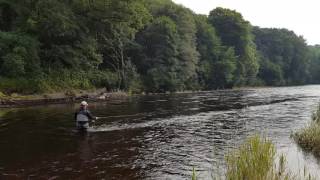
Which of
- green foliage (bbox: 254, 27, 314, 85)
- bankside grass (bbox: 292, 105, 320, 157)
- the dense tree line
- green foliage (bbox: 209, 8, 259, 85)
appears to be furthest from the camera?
green foliage (bbox: 254, 27, 314, 85)

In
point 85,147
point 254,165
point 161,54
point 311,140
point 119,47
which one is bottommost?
point 85,147

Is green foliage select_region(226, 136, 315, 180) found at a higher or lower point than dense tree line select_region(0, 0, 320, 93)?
lower

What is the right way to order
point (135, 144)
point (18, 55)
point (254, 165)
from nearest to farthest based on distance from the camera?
point (254, 165)
point (135, 144)
point (18, 55)

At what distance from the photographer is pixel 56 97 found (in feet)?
185

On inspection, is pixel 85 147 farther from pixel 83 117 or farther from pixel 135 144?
pixel 83 117

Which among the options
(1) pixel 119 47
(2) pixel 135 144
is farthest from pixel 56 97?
(2) pixel 135 144

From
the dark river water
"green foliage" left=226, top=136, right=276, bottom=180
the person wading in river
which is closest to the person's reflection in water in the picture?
the dark river water

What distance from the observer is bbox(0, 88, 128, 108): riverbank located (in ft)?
164

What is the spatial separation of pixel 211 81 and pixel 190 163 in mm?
83940

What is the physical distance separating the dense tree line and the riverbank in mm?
1818

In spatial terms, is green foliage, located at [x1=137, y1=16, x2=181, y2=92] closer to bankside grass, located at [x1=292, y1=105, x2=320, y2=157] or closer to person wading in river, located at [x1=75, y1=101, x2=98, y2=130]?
person wading in river, located at [x1=75, y1=101, x2=98, y2=130]

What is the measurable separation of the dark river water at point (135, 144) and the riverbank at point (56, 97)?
1473cm

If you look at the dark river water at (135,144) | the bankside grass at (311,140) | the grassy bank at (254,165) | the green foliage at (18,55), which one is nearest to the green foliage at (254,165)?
the grassy bank at (254,165)

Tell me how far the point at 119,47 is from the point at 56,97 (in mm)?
21134
